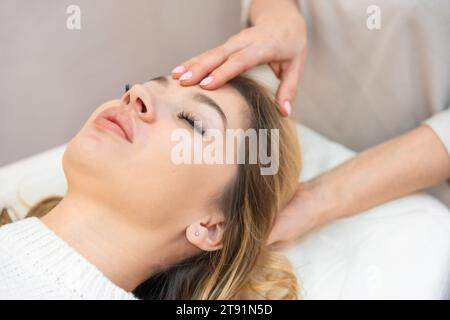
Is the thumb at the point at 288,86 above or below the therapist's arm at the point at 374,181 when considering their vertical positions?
above

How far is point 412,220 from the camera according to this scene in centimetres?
96

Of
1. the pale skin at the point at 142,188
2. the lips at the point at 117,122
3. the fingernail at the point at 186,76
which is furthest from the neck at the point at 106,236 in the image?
the fingernail at the point at 186,76

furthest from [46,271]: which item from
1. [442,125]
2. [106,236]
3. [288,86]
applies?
[442,125]

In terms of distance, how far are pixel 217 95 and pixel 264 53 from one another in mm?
161

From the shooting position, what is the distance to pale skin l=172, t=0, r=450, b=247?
929mm

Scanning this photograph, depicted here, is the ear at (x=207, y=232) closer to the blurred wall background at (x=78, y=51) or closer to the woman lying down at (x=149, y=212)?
the woman lying down at (x=149, y=212)

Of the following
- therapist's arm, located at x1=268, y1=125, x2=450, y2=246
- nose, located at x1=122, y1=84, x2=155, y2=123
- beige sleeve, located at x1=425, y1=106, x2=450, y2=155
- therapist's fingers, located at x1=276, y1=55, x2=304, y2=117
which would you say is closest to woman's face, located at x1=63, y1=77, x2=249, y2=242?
nose, located at x1=122, y1=84, x2=155, y2=123

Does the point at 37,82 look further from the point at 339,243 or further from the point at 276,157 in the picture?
the point at 339,243

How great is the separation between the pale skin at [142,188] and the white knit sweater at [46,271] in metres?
0.03

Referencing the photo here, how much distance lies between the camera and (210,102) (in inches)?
30.1

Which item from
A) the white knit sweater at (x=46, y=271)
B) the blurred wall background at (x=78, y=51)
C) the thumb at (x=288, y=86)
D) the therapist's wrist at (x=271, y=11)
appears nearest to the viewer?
the white knit sweater at (x=46, y=271)

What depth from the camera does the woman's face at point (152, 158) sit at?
28.9 inches

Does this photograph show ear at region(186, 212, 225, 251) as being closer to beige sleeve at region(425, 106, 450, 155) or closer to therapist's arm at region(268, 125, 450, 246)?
therapist's arm at region(268, 125, 450, 246)

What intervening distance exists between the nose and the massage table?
324mm
